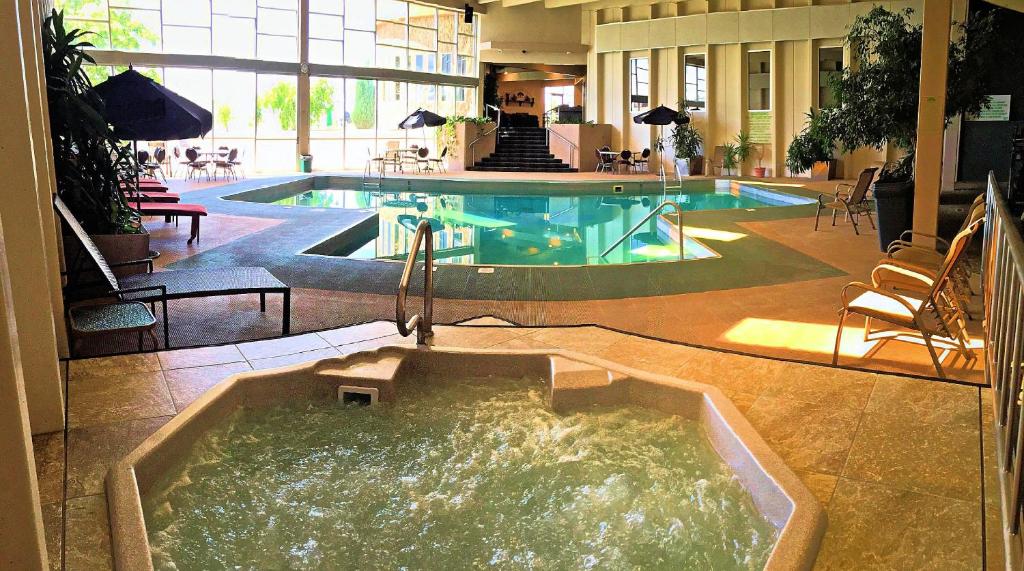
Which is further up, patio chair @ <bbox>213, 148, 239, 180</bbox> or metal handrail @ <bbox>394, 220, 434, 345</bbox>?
patio chair @ <bbox>213, 148, 239, 180</bbox>

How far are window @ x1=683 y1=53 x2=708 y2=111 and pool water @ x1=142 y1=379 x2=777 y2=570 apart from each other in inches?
776

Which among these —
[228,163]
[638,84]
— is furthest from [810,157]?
[228,163]

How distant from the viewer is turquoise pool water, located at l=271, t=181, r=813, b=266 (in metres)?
9.76

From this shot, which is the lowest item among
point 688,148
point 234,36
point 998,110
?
point 688,148

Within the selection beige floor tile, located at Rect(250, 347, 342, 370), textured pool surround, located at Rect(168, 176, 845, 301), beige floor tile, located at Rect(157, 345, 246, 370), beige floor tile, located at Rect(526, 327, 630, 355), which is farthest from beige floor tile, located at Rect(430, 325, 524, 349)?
textured pool surround, located at Rect(168, 176, 845, 301)

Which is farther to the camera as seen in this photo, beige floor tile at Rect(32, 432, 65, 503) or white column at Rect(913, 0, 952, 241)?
white column at Rect(913, 0, 952, 241)

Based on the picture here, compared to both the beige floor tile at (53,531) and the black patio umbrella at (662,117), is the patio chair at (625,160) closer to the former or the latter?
the black patio umbrella at (662,117)

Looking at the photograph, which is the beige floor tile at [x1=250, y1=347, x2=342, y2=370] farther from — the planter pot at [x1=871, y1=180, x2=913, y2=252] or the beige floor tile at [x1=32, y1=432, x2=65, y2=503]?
the planter pot at [x1=871, y1=180, x2=913, y2=252]

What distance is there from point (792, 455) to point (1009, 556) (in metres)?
1.03

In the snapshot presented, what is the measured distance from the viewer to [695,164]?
72.6 feet

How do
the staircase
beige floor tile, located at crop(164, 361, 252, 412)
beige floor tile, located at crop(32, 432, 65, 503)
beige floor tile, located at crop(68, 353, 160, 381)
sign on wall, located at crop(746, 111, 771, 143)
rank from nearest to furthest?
beige floor tile, located at crop(32, 432, 65, 503) → beige floor tile, located at crop(164, 361, 252, 412) → beige floor tile, located at crop(68, 353, 160, 381) → sign on wall, located at crop(746, 111, 771, 143) → the staircase

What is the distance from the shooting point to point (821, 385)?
12.6 ft

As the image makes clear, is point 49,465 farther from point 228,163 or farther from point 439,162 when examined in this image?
point 439,162

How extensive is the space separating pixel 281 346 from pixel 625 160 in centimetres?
1860
